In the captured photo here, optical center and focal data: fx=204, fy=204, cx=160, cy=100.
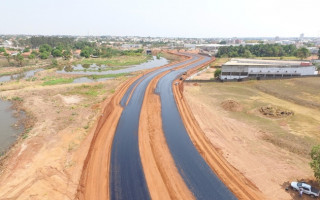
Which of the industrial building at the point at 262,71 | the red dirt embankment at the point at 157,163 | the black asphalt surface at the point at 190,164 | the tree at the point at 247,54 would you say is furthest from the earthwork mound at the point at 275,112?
the tree at the point at 247,54

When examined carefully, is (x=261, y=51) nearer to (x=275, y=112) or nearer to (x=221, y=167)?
(x=275, y=112)

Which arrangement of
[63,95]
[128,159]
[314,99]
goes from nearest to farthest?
1. [128,159]
2. [314,99]
3. [63,95]

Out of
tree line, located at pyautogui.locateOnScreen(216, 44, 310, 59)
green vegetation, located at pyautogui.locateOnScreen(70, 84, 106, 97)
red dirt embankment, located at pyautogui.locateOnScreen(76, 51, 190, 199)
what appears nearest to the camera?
red dirt embankment, located at pyautogui.locateOnScreen(76, 51, 190, 199)

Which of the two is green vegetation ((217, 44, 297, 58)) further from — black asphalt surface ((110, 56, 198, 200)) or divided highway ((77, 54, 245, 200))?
black asphalt surface ((110, 56, 198, 200))

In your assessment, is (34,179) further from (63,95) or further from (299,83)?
(299,83)

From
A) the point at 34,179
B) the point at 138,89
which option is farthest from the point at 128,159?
the point at 138,89

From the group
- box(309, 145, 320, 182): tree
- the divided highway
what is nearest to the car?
box(309, 145, 320, 182): tree
